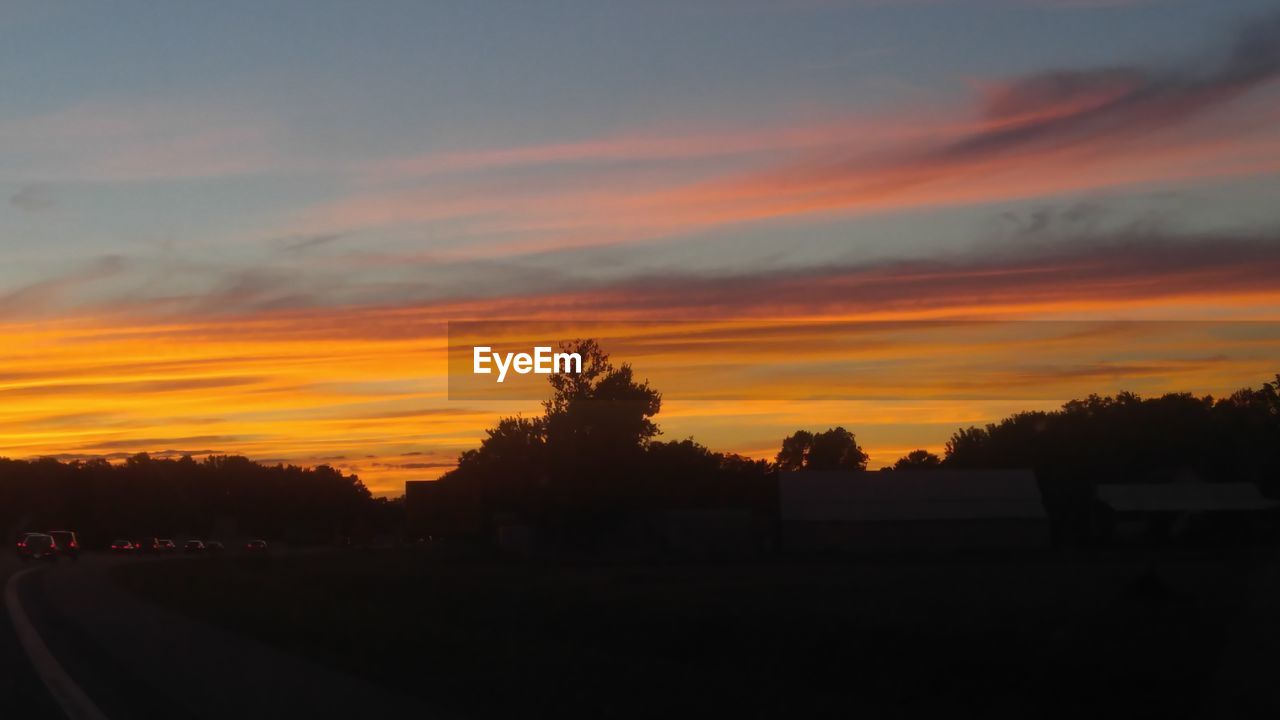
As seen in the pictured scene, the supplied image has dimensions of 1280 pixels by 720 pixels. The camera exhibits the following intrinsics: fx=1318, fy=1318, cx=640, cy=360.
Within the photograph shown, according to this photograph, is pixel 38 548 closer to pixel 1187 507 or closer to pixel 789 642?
pixel 789 642

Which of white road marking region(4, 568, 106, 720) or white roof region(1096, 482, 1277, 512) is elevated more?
white roof region(1096, 482, 1277, 512)

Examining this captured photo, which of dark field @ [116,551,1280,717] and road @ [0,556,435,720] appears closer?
road @ [0,556,435,720]

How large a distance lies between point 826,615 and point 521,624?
570 cm

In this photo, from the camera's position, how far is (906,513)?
72.1 meters

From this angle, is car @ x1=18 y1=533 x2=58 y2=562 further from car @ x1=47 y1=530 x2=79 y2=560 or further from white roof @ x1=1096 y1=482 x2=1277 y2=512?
white roof @ x1=1096 y1=482 x2=1277 y2=512

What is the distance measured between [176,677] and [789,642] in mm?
8296

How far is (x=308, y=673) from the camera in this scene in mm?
16484

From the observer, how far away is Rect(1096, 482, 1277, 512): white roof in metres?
74.1

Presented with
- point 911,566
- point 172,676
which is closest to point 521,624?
point 172,676

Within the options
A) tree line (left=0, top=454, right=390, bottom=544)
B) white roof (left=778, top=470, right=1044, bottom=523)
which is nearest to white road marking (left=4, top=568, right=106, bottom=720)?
white roof (left=778, top=470, right=1044, bottom=523)

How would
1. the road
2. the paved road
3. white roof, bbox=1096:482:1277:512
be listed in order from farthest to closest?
white roof, bbox=1096:482:1277:512, the road, the paved road

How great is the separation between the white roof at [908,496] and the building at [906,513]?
5 cm

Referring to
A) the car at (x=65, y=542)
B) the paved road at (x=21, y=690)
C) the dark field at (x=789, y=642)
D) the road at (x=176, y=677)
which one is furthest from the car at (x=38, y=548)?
the paved road at (x=21, y=690)

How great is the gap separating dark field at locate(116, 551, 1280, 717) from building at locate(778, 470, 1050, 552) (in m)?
31.9
